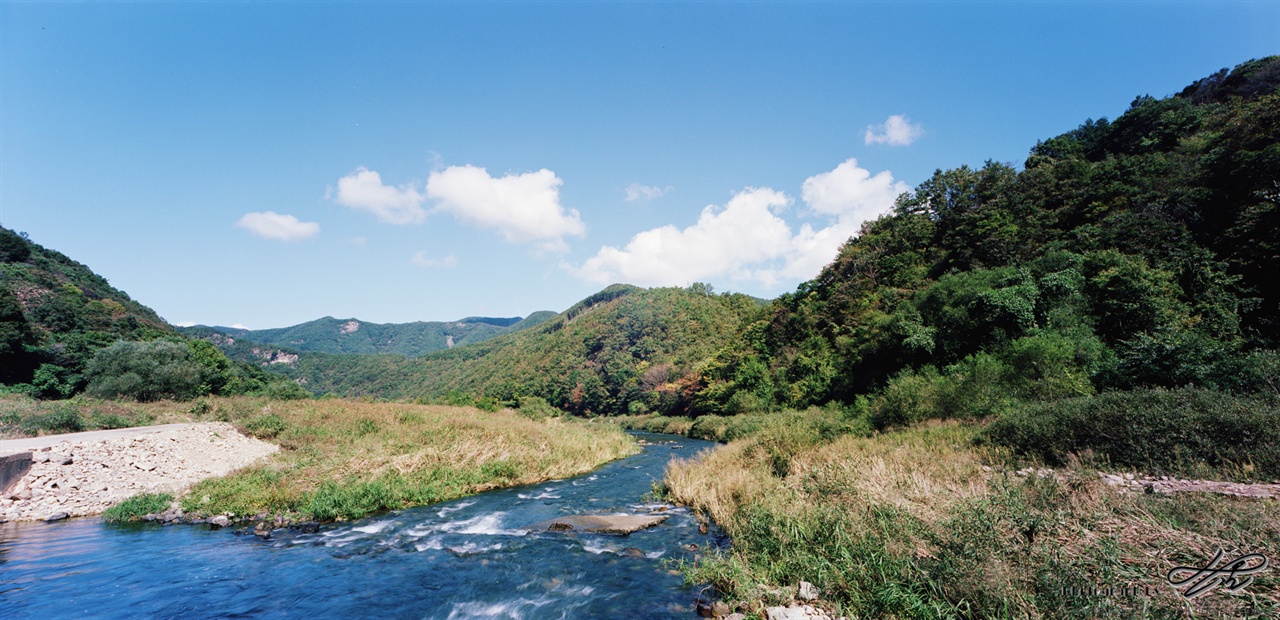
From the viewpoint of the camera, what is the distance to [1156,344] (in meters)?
18.5

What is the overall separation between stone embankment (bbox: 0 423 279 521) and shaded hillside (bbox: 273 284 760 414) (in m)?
45.7

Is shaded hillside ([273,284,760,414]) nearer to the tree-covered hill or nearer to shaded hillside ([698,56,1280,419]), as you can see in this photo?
the tree-covered hill

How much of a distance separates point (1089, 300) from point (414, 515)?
37966mm

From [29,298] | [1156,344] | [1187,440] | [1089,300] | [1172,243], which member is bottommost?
[1187,440]

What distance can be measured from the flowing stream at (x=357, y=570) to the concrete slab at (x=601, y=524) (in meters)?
0.39

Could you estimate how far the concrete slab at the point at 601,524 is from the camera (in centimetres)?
1472

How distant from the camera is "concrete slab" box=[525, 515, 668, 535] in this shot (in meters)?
14.7

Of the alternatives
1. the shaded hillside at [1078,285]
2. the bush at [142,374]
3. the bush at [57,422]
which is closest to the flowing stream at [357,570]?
the bush at [57,422]

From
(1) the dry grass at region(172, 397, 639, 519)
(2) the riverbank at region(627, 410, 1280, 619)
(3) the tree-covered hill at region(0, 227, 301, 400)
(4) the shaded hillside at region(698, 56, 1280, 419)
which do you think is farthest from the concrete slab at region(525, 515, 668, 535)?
(3) the tree-covered hill at region(0, 227, 301, 400)

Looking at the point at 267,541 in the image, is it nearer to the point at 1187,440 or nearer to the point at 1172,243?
the point at 1187,440

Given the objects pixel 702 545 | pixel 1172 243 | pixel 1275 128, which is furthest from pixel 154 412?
pixel 1275 128

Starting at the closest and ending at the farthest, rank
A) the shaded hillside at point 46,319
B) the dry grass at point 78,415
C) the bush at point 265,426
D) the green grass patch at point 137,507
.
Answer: the green grass patch at point 137,507 → the dry grass at point 78,415 → the bush at point 265,426 → the shaded hillside at point 46,319

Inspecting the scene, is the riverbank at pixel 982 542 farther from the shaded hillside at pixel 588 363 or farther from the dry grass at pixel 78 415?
the shaded hillside at pixel 588 363

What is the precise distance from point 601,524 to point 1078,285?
110ft
